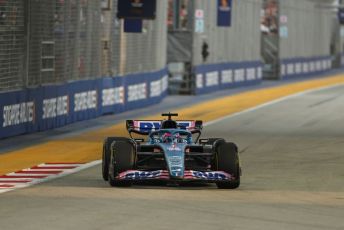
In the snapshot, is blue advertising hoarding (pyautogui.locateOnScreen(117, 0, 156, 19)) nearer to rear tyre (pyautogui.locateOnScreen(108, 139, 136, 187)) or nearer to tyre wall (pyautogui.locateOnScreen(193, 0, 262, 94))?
tyre wall (pyautogui.locateOnScreen(193, 0, 262, 94))

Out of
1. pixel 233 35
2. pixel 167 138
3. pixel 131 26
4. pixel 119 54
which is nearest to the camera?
pixel 167 138

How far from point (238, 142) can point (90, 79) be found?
26.8 feet

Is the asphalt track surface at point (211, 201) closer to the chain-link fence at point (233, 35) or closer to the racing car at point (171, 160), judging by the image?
the racing car at point (171, 160)

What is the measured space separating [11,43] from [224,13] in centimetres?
2294

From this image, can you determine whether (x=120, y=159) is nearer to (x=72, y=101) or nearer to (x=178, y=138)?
(x=178, y=138)

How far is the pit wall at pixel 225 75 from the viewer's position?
47.8m

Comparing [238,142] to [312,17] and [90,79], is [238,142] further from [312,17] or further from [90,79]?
[312,17]

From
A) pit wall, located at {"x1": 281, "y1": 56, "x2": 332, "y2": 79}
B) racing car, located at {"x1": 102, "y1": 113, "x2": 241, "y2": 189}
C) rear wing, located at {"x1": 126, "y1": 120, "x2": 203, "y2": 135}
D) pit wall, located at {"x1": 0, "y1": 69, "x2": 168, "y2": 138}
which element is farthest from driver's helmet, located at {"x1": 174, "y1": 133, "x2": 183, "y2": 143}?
pit wall, located at {"x1": 281, "y1": 56, "x2": 332, "y2": 79}

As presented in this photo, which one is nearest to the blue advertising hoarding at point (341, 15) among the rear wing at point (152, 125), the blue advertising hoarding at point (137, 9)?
the blue advertising hoarding at point (137, 9)

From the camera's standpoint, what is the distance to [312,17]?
7712 cm

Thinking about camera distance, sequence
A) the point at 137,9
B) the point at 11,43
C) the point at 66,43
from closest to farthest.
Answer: the point at 11,43
the point at 66,43
the point at 137,9

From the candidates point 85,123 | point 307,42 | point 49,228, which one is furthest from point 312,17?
point 49,228

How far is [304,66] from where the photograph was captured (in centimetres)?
7388

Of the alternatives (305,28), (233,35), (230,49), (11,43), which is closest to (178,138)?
(11,43)
